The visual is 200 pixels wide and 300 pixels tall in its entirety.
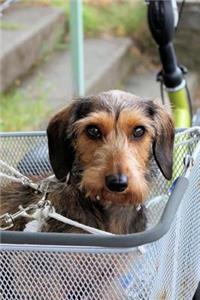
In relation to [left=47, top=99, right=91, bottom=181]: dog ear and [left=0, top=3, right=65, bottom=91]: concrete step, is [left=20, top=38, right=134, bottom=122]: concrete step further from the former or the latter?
[left=47, top=99, right=91, bottom=181]: dog ear

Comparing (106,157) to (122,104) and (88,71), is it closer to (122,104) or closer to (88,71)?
(122,104)

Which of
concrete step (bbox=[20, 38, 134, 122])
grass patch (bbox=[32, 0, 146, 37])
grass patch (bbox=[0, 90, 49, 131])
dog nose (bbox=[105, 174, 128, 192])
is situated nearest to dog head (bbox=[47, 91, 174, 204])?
dog nose (bbox=[105, 174, 128, 192])

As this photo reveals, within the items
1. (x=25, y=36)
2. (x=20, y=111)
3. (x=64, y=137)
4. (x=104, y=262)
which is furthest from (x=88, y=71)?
(x=104, y=262)

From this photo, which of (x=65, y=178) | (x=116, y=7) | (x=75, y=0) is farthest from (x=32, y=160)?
(x=116, y=7)

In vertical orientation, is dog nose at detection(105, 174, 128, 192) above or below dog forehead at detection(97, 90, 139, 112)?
below

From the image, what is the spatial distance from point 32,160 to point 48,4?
393 cm

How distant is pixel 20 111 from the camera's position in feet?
14.6

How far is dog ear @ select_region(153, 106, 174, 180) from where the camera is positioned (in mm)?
1968

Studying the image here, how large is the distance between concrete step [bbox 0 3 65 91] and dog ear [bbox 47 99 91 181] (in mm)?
2656

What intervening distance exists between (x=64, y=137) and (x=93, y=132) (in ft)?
0.37

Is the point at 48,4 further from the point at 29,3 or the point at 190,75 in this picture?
the point at 190,75

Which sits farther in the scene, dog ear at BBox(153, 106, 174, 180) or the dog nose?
dog ear at BBox(153, 106, 174, 180)

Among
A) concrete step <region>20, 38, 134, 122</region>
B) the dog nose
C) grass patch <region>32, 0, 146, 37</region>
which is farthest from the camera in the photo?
grass patch <region>32, 0, 146, 37</region>

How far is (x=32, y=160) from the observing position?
228 cm
